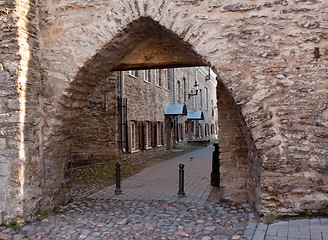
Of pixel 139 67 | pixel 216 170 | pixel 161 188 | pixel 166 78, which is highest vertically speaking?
pixel 166 78

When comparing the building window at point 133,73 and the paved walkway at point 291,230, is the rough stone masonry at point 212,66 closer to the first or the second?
the paved walkway at point 291,230

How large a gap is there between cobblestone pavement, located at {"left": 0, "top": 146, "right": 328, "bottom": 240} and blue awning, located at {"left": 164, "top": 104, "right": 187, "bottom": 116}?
10.9 m

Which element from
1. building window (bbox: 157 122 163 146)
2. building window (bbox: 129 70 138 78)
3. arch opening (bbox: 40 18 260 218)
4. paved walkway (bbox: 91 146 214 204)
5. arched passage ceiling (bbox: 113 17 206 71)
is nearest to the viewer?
arch opening (bbox: 40 18 260 218)

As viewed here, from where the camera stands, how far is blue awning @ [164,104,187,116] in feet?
56.2

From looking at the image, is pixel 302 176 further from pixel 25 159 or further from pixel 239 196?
pixel 25 159

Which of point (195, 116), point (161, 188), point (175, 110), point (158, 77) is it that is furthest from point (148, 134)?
point (161, 188)

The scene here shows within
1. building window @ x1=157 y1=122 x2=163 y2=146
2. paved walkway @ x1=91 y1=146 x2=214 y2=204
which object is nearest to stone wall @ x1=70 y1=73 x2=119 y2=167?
paved walkway @ x1=91 y1=146 x2=214 y2=204

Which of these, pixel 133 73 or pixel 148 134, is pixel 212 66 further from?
pixel 148 134

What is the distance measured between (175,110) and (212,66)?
42.7ft

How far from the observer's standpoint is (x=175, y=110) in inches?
680

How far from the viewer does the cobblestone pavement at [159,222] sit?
370 centimetres

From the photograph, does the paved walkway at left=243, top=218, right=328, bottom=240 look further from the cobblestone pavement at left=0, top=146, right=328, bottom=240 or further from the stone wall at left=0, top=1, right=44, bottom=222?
the stone wall at left=0, top=1, right=44, bottom=222

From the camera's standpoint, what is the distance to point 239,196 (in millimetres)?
5398

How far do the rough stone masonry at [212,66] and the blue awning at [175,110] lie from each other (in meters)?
12.3
